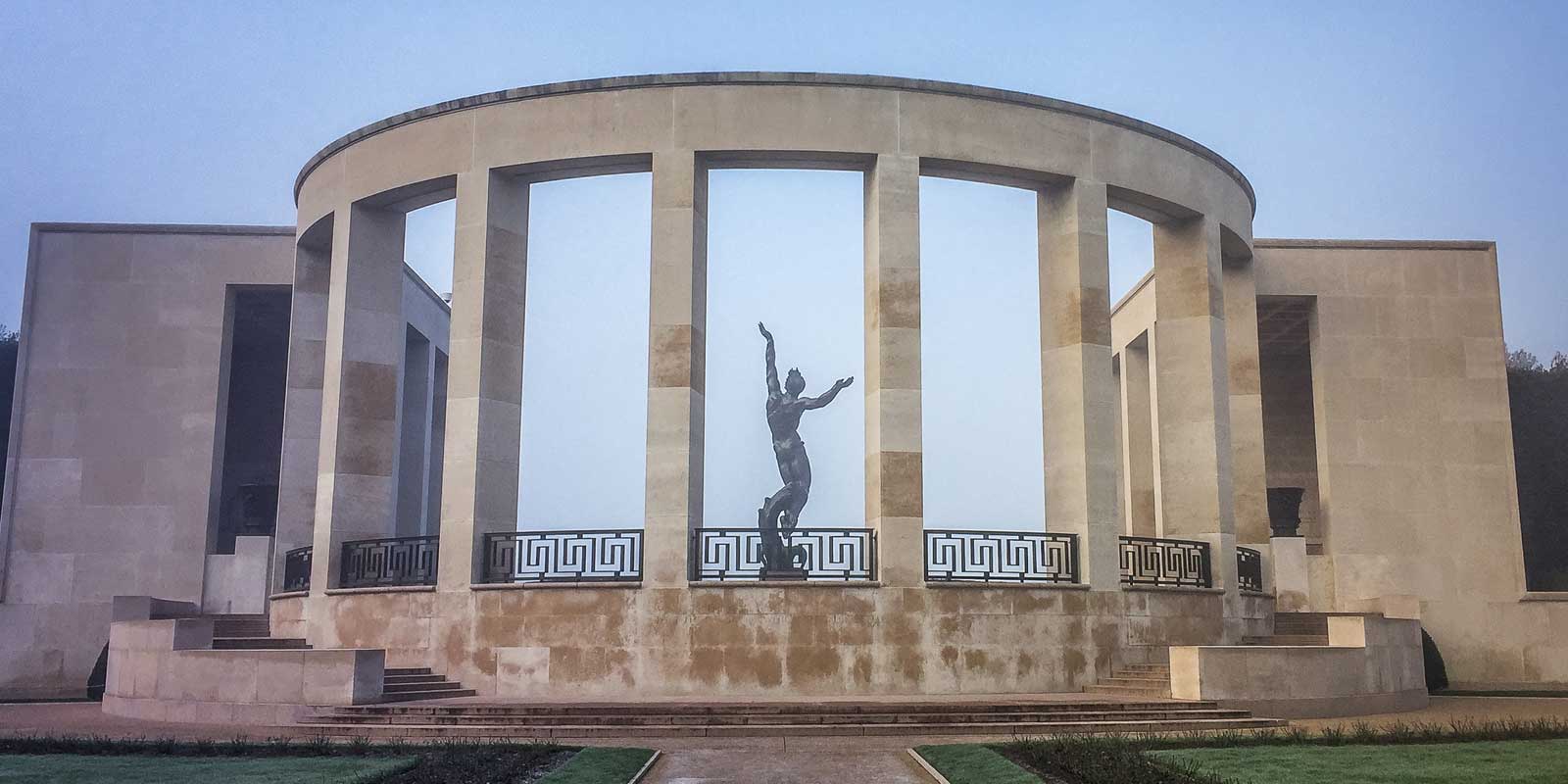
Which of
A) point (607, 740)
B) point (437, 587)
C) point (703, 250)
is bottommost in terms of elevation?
point (607, 740)

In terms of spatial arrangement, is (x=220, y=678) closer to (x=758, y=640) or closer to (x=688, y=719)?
(x=688, y=719)

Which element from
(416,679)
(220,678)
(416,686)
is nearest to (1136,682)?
(416,686)

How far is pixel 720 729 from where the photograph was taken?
1705cm

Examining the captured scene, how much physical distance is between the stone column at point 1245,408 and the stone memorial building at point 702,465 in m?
0.08

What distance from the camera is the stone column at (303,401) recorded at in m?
27.0

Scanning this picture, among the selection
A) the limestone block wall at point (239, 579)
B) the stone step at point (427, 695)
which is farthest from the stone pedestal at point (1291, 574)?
the limestone block wall at point (239, 579)

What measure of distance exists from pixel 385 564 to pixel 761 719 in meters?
9.54

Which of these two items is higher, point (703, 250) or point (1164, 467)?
point (703, 250)

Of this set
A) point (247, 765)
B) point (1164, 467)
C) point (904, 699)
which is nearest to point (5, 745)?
point (247, 765)

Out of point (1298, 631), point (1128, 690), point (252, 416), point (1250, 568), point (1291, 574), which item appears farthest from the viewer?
point (252, 416)

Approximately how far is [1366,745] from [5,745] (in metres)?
14.8

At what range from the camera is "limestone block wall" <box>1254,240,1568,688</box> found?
30266 mm

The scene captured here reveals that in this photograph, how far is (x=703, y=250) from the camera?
23.8 m

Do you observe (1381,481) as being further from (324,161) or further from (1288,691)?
(324,161)
